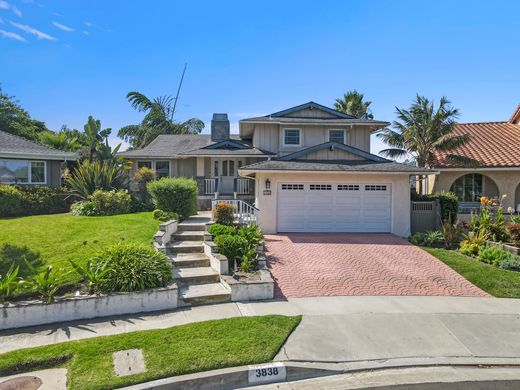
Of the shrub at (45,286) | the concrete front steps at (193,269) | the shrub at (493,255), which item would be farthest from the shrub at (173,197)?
the shrub at (493,255)

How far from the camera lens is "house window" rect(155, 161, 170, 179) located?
22.1 meters

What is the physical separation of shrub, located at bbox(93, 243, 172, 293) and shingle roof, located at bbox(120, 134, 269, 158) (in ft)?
39.1

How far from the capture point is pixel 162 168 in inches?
875

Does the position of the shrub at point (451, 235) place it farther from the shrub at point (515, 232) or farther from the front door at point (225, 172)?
the front door at point (225, 172)

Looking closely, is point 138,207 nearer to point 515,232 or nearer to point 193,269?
point 193,269

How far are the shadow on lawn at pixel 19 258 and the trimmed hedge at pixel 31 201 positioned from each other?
6.63m

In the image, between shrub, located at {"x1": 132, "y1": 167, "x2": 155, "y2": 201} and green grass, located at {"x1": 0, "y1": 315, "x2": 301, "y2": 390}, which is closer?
green grass, located at {"x1": 0, "y1": 315, "x2": 301, "y2": 390}

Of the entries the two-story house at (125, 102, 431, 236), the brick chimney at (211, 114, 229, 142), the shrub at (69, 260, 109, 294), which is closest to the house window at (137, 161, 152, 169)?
the two-story house at (125, 102, 431, 236)

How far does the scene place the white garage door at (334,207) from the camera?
14367 mm

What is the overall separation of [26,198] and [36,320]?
36.4ft

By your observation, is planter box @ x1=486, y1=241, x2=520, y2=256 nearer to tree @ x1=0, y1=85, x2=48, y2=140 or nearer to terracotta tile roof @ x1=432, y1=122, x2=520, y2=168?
terracotta tile roof @ x1=432, y1=122, x2=520, y2=168

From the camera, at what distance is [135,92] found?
34.5 meters

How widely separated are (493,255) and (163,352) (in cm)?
1101

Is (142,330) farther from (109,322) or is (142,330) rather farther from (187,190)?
(187,190)
